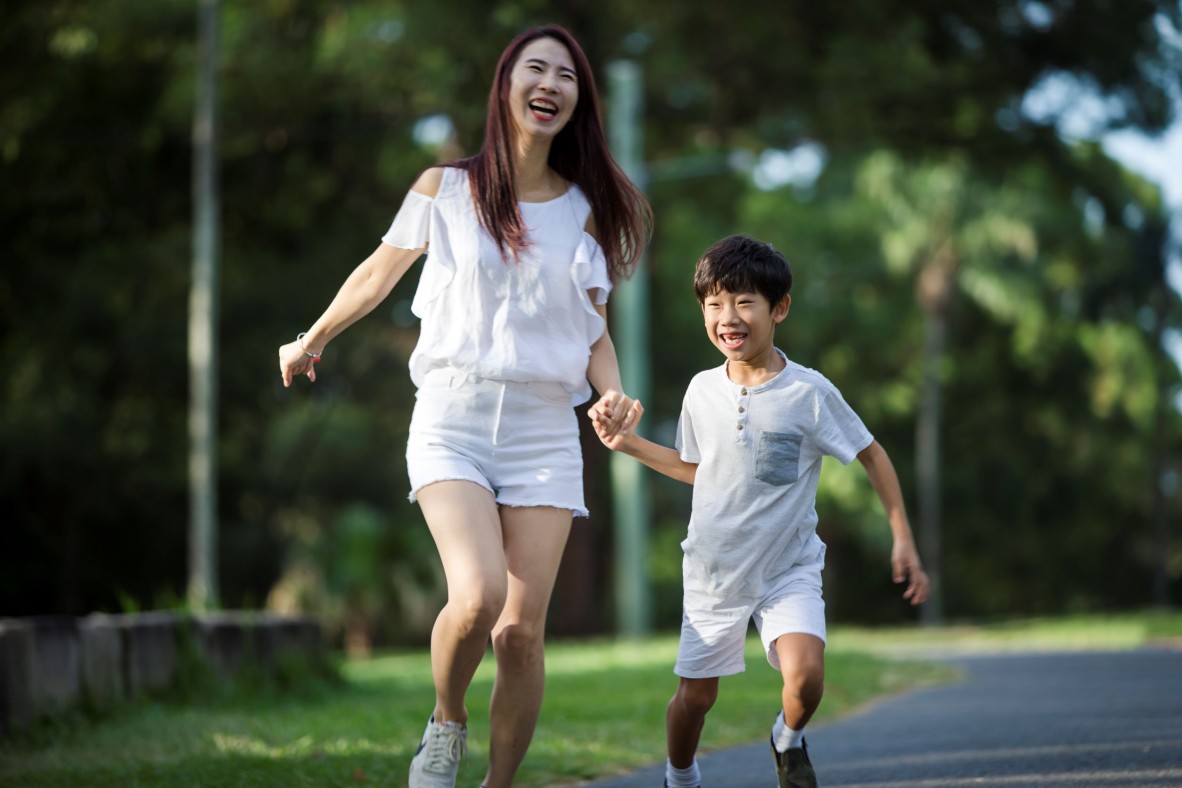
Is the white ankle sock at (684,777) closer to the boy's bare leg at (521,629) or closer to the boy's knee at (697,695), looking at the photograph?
the boy's knee at (697,695)

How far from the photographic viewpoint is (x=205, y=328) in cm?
1967

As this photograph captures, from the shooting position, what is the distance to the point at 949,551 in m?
45.6

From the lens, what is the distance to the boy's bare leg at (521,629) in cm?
495

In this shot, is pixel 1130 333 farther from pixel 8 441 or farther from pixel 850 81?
pixel 8 441

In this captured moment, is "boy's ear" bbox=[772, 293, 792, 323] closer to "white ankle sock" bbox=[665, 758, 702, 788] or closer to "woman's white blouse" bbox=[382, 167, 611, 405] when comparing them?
"woman's white blouse" bbox=[382, 167, 611, 405]

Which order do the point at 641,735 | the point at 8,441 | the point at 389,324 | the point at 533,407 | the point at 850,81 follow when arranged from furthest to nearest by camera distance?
the point at 389,324 < the point at 8,441 < the point at 850,81 < the point at 641,735 < the point at 533,407

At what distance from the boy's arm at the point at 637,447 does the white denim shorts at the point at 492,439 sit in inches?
5.5

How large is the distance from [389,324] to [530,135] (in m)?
25.3

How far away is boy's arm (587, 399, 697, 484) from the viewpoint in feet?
16.2

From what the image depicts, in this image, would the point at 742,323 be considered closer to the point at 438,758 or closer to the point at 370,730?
the point at 438,758

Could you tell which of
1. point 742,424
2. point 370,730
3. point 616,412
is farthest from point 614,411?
point 370,730

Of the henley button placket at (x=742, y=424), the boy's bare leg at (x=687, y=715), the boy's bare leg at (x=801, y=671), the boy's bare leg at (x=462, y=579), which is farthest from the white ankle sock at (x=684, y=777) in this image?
the henley button placket at (x=742, y=424)

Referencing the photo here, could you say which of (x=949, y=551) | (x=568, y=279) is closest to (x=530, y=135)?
(x=568, y=279)

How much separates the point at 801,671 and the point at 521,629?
0.79m
